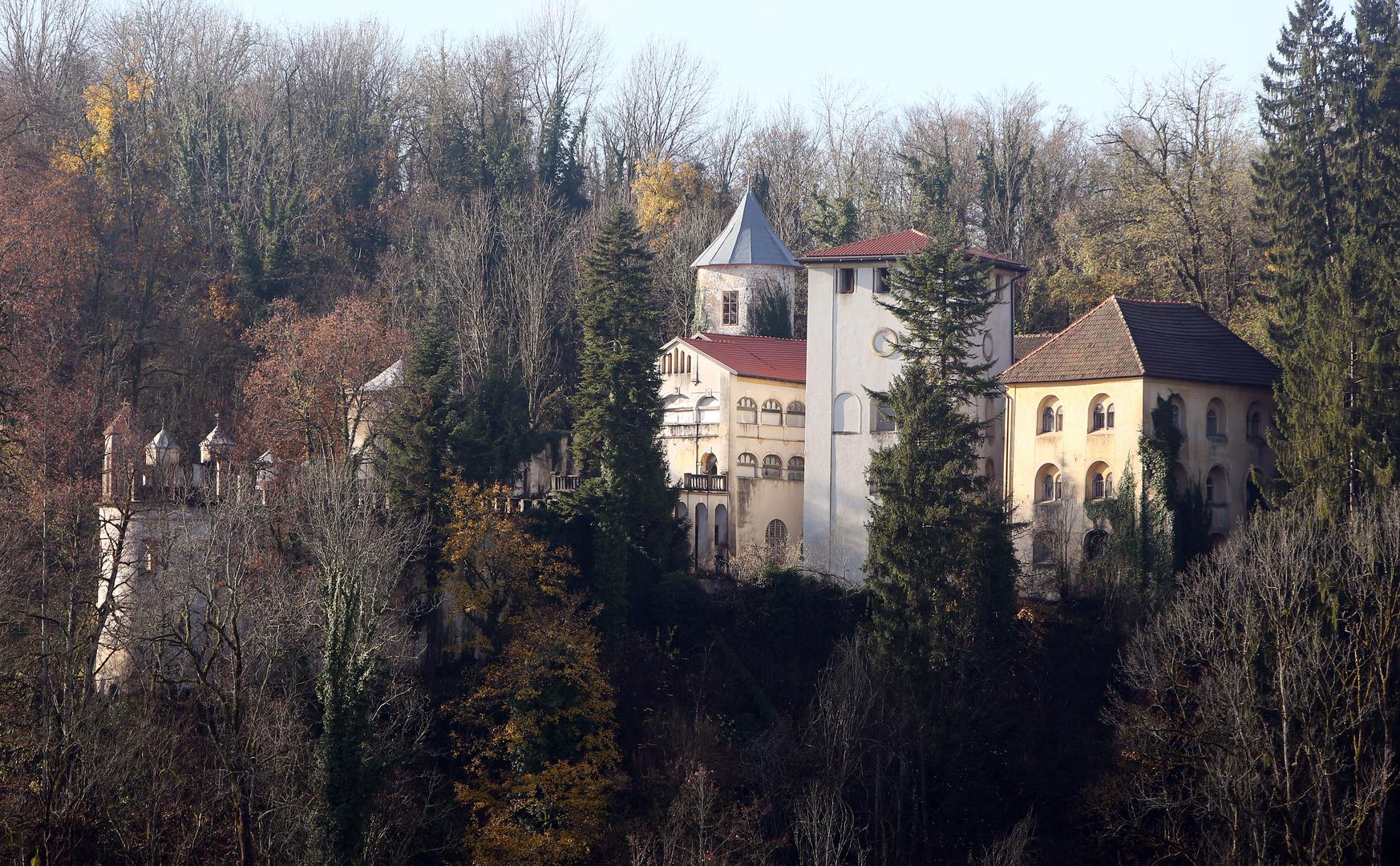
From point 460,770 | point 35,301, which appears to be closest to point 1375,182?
point 460,770

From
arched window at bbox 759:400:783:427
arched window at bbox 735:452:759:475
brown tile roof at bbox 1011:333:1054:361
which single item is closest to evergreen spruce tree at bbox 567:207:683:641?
arched window at bbox 735:452:759:475

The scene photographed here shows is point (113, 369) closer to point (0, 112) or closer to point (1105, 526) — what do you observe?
point (0, 112)

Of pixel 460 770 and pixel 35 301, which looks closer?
pixel 460 770

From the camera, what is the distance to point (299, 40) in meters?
70.9

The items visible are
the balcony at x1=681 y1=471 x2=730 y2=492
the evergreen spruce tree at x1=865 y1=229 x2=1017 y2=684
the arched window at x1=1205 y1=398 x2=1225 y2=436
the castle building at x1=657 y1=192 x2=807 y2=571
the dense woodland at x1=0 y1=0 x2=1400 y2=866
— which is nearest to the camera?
the dense woodland at x1=0 y1=0 x2=1400 y2=866

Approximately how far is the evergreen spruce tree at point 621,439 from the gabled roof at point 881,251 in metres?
5.79

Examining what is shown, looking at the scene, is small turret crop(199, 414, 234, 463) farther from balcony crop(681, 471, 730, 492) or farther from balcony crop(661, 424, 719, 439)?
balcony crop(661, 424, 719, 439)

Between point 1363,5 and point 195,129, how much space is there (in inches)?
1568

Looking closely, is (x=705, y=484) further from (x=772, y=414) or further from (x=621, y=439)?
(x=621, y=439)

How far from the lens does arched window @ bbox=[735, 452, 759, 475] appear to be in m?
50.7

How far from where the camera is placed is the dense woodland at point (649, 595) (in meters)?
32.5

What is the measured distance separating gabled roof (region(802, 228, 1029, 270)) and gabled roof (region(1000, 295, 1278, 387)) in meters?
3.21

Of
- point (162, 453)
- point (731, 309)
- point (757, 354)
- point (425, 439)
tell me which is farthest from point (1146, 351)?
point (162, 453)

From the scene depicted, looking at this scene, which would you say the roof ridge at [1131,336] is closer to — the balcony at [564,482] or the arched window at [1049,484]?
the arched window at [1049,484]
